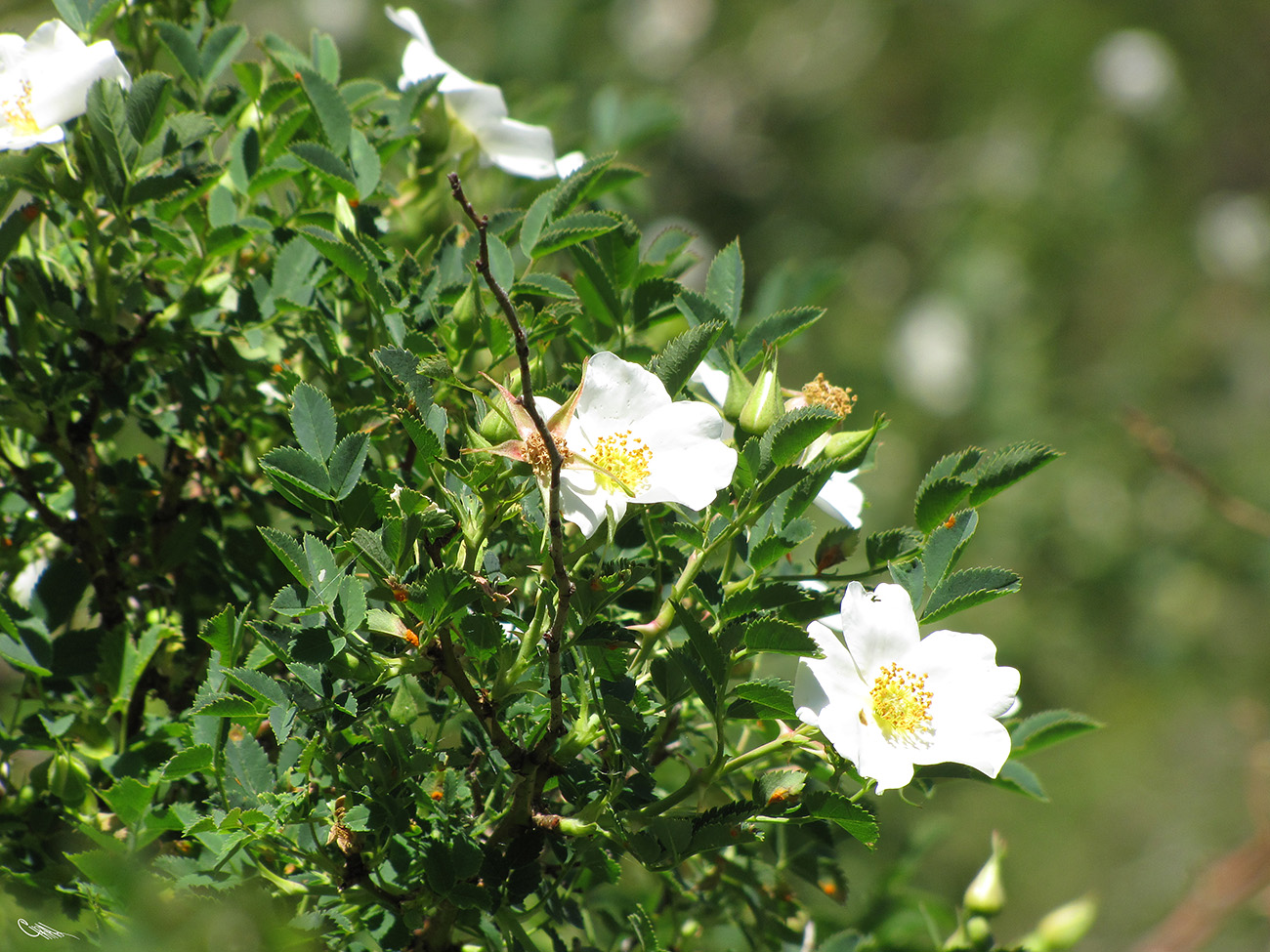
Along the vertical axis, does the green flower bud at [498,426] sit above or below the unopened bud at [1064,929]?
above

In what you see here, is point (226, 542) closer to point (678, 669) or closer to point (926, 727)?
point (678, 669)

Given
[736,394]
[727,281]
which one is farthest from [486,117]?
[736,394]

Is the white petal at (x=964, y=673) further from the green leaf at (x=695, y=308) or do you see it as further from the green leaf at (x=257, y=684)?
the green leaf at (x=257, y=684)

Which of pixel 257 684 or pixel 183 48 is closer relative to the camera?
pixel 257 684

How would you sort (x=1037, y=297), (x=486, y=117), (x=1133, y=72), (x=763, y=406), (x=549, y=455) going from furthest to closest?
1. (x=1133, y=72)
2. (x=1037, y=297)
3. (x=486, y=117)
4. (x=763, y=406)
5. (x=549, y=455)

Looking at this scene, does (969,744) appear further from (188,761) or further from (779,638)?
(188,761)

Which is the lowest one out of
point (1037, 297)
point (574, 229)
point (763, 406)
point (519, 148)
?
point (763, 406)

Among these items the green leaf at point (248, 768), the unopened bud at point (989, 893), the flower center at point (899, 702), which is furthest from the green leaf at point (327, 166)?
the unopened bud at point (989, 893)
